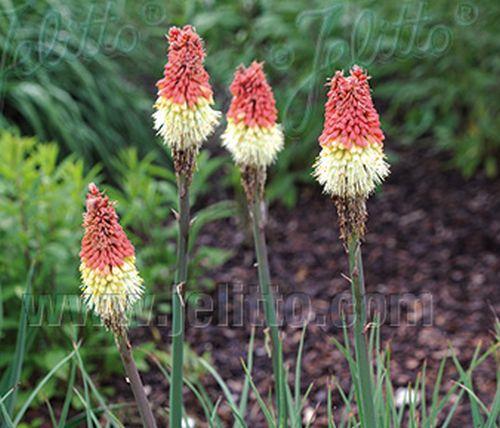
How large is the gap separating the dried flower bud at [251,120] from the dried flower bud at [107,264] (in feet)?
1.94

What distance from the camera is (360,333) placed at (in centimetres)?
209

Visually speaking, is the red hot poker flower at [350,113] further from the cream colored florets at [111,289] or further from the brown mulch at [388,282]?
the brown mulch at [388,282]

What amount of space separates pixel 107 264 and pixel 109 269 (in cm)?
2

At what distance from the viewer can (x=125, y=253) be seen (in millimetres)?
2174

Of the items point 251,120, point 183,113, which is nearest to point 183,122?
point 183,113

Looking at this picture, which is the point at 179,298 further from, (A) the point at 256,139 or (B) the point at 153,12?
(B) the point at 153,12

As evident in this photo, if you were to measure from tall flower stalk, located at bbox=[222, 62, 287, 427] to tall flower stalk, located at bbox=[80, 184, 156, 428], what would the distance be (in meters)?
0.55

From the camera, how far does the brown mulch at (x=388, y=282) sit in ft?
14.7

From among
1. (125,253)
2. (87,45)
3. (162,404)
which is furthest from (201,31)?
(125,253)

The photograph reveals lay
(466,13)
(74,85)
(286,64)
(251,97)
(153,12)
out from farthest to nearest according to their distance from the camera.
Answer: (74,85), (153,12), (286,64), (466,13), (251,97)

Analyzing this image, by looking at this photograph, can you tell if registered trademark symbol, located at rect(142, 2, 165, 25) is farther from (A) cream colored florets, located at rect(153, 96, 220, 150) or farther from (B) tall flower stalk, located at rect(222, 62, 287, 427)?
(A) cream colored florets, located at rect(153, 96, 220, 150)

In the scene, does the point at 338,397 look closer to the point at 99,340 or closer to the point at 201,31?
the point at 99,340

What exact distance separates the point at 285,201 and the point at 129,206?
1.86 m

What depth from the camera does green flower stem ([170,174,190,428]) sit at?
7.36 ft
